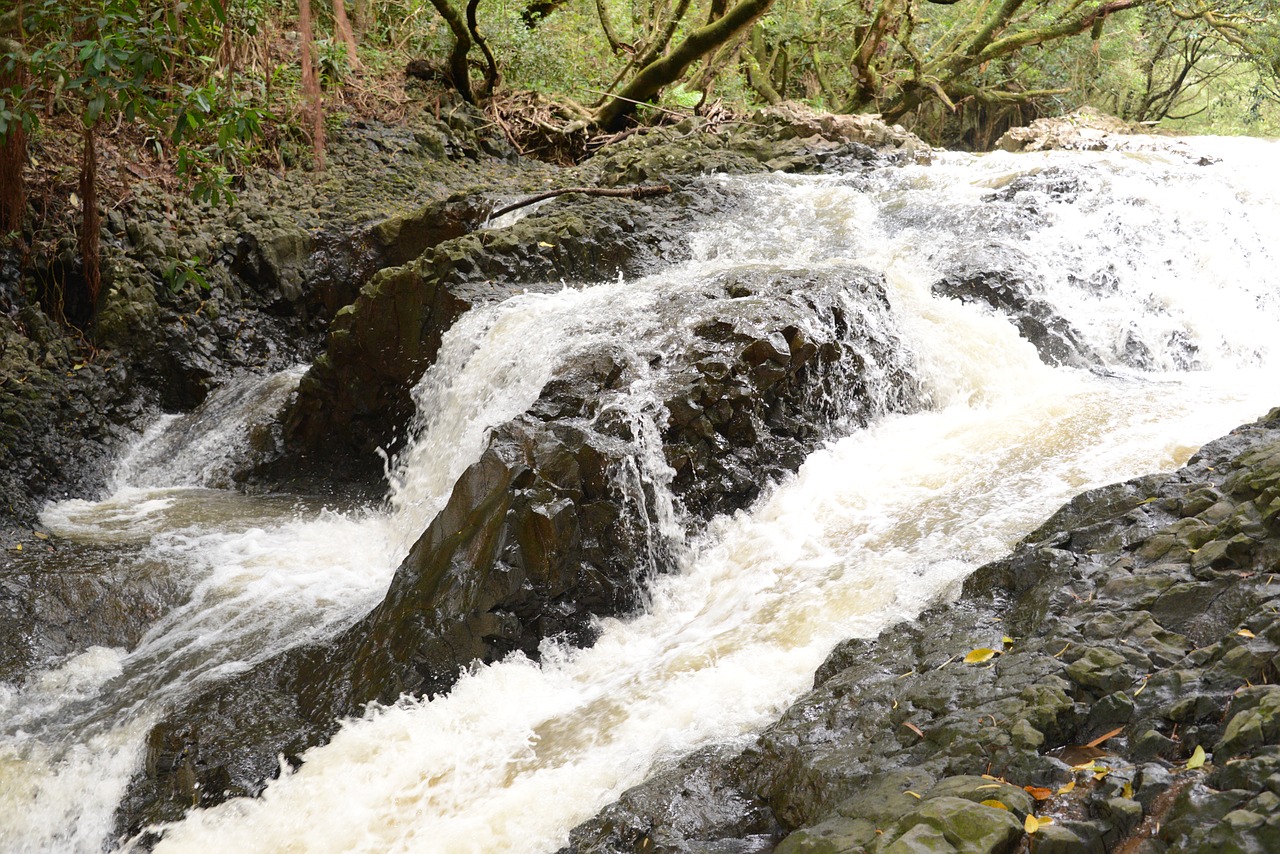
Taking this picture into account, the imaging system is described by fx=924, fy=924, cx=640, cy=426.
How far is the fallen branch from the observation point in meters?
8.68

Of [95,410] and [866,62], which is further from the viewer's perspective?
[866,62]

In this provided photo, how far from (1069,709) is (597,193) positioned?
23.9 ft

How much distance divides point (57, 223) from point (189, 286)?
112cm

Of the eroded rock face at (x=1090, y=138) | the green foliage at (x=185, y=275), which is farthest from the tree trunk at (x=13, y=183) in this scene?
the eroded rock face at (x=1090, y=138)

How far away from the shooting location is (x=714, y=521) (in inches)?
209

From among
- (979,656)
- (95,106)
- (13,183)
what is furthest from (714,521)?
(13,183)

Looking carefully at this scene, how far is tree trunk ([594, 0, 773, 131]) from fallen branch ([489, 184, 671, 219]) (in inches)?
75.9

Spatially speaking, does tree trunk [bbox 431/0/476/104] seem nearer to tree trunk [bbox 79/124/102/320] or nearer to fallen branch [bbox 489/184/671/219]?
fallen branch [bbox 489/184/671/219]

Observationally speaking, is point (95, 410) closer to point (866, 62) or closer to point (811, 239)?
point (811, 239)

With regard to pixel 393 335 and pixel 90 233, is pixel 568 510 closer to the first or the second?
pixel 393 335

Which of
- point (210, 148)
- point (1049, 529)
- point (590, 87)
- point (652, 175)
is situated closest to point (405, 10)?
point (590, 87)

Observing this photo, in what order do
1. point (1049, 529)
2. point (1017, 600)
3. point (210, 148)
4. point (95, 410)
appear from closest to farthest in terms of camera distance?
point (1017, 600) → point (1049, 529) → point (95, 410) → point (210, 148)

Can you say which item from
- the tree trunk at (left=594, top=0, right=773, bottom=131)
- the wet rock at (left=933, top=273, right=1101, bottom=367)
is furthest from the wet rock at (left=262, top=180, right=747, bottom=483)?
the tree trunk at (left=594, top=0, right=773, bottom=131)

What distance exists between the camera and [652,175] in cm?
962
